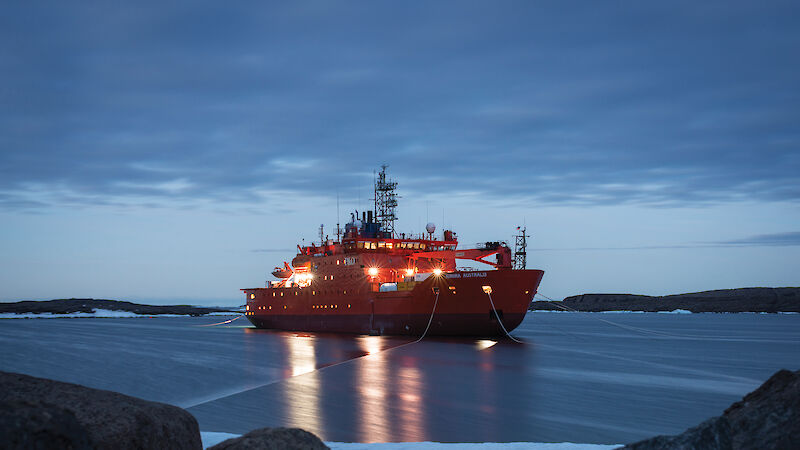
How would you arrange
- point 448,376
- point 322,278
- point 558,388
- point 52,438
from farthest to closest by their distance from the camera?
point 322,278 → point 448,376 → point 558,388 → point 52,438

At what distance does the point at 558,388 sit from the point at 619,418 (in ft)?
20.1

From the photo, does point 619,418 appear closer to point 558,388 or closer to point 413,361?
point 558,388

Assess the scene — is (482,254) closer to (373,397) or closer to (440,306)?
(440,306)

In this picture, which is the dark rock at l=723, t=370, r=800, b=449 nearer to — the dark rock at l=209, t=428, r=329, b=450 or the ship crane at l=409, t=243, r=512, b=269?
the dark rock at l=209, t=428, r=329, b=450

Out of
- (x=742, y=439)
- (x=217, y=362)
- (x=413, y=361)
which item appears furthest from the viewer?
(x=217, y=362)

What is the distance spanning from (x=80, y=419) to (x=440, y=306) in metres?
37.3

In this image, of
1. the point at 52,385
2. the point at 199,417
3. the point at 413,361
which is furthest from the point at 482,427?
the point at 413,361

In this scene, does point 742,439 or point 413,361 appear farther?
point 413,361

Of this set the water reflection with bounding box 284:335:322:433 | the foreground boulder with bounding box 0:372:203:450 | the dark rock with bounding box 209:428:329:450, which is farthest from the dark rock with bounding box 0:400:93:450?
the water reflection with bounding box 284:335:322:433

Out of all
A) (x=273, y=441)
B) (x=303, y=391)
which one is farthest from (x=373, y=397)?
(x=273, y=441)

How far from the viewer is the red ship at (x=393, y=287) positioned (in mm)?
39906

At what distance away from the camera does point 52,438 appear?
13.5 ft

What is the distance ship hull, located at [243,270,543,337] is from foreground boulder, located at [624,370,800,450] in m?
33.6

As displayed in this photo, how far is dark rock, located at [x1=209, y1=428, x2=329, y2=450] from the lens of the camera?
584cm
